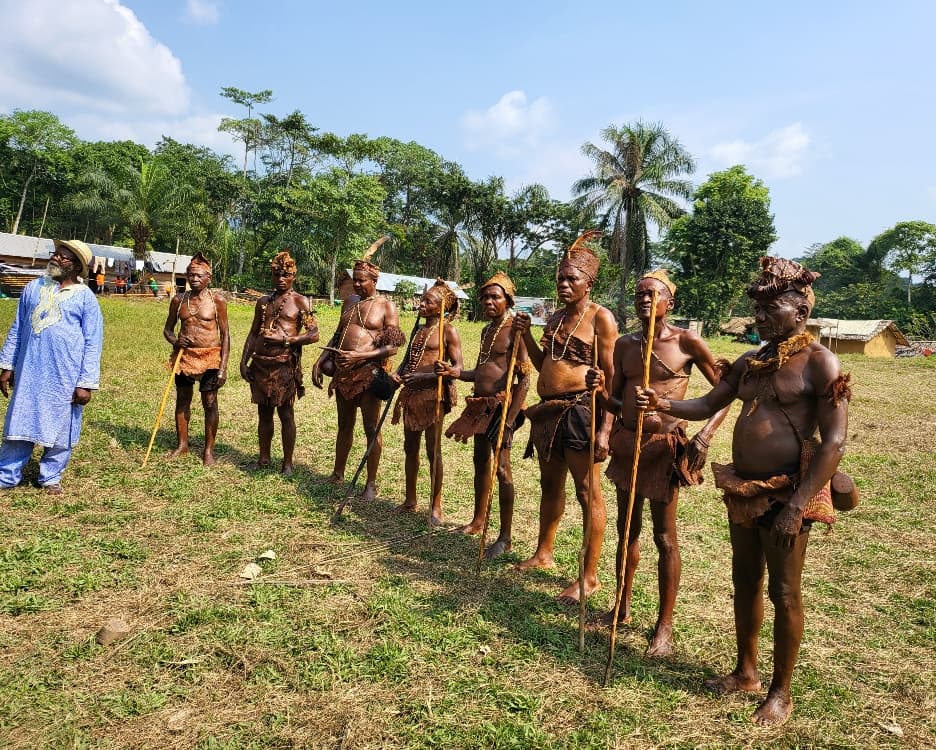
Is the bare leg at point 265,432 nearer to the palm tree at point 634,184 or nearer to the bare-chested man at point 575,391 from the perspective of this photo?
the bare-chested man at point 575,391

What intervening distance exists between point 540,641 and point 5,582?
11.5ft

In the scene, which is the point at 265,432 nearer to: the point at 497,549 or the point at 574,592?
the point at 497,549

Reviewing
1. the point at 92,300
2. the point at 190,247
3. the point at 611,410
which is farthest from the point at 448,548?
the point at 190,247

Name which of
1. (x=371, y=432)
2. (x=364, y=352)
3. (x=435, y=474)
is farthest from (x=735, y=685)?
(x=364, y=352)

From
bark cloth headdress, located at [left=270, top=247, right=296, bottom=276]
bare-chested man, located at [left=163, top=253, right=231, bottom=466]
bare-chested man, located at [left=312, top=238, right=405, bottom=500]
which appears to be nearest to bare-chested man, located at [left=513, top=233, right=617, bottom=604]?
bare-chested man, located at [left=312, top=238, right=405, bottom=500]

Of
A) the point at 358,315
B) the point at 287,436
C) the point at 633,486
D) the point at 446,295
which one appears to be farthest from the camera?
the point at 287,436

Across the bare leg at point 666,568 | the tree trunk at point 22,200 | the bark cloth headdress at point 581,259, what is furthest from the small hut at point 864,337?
the tree trunk at point 22,200

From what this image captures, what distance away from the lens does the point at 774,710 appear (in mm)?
3207

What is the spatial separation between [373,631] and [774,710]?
2232mm

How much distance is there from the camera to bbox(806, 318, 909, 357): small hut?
31453 mm

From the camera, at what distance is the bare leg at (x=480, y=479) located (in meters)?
5.67

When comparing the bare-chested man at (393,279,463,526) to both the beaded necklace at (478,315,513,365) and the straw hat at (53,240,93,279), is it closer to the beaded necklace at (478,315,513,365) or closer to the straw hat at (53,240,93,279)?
the beaded necklace at (478,315,513,365)

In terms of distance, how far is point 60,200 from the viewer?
161ft

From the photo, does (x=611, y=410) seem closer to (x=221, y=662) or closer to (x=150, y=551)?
(x=221, y=662)
